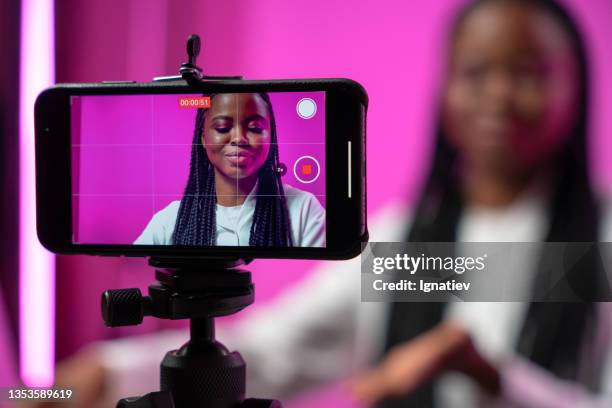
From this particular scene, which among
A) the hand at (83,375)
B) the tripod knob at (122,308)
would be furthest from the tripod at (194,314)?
the hand at (83,375)

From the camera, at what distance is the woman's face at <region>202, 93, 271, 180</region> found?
661mm

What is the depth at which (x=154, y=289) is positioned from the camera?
65cm

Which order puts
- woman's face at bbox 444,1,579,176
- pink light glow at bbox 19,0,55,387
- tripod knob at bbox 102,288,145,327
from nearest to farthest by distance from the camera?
tripod knob at bbox 102,288,145,327 < woman's face at bbox 444,1,579,176 < pink light glow at bbox 19,0,55,387

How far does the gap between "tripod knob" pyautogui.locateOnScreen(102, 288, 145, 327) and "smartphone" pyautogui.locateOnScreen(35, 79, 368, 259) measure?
2.4 inches

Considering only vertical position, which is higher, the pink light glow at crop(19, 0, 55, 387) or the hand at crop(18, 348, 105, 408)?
the pink light glow at crop(19, 0, 55, 387)

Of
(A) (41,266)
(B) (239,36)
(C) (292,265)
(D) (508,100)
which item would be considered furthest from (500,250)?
(A) (41,266)

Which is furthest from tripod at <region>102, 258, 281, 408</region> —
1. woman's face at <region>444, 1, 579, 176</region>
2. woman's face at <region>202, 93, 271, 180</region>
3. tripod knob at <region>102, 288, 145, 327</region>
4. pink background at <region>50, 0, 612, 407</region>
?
woman's face at <region>444, 1, 579, 176</region>

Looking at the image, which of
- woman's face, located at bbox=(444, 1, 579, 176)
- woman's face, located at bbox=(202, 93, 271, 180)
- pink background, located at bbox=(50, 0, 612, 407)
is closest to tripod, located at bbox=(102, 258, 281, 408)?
woman's face, located at bbox=(202, 93, 271, 180)

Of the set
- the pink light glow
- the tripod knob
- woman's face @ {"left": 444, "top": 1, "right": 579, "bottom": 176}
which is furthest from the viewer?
the pink light glow

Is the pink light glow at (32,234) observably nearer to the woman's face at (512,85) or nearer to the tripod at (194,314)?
the tripod at (194,314)

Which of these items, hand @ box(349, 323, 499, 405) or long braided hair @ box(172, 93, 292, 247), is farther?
hand @ box(349, 323, 499, 405)

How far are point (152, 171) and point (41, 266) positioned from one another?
0.76m

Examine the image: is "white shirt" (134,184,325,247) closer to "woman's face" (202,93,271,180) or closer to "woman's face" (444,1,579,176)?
"woman's face" (202,93,271,180)

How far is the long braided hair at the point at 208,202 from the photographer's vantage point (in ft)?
2.17
